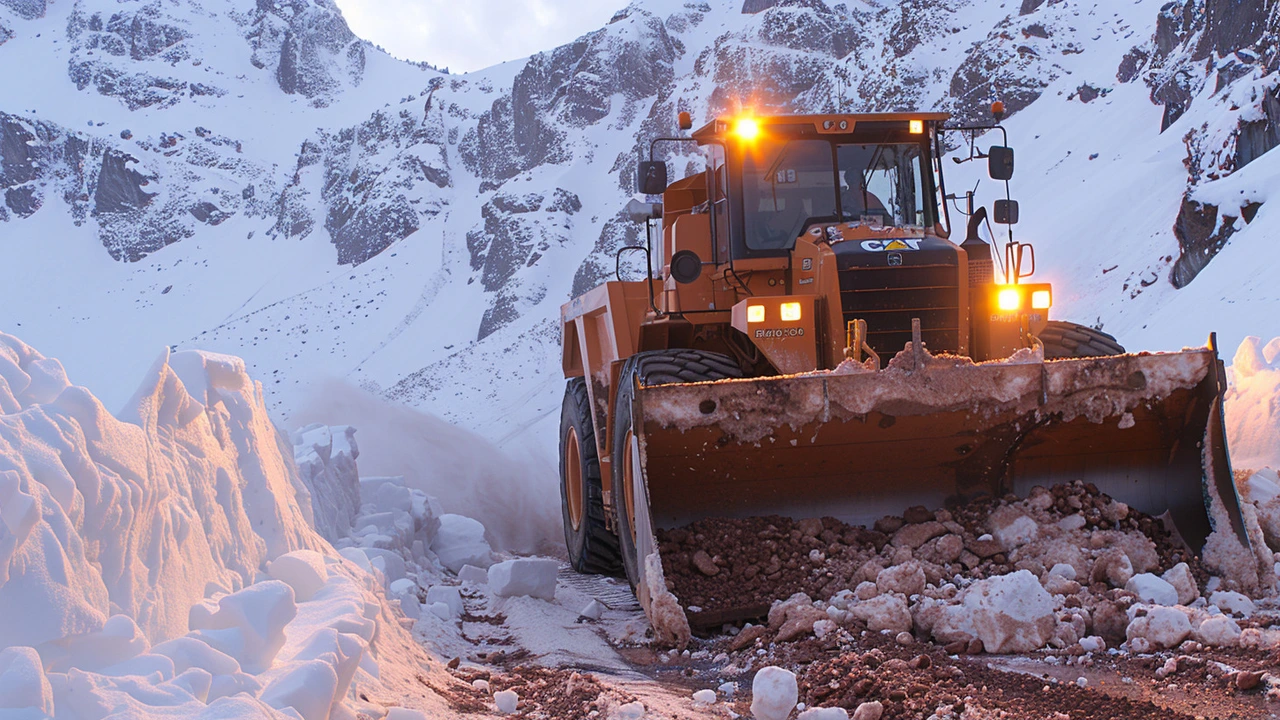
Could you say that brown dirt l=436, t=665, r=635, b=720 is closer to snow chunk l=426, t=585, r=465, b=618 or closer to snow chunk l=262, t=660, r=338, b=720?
snow chunk l=262, t=660, r=338, b=720

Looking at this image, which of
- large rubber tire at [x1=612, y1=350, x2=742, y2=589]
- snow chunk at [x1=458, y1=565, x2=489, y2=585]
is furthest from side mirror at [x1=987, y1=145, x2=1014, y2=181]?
snow chunk at [x1=458, y1=565, x2=489, y2=585]

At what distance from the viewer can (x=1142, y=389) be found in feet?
17.4

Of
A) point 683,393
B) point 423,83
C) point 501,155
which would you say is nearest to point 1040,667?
point 683,393

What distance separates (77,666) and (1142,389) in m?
4.50

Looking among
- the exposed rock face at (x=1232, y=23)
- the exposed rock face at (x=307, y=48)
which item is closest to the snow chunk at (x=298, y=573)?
the exposed rock face at (x=1232, y=23)

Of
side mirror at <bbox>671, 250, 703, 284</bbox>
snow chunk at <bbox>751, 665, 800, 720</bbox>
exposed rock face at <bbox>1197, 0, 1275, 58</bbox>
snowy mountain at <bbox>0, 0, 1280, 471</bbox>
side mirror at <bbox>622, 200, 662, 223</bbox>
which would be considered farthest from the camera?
exposed rock face at <bbox>1197, 0, 1275, 58</bbox>

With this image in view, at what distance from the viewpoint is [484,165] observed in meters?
79.1

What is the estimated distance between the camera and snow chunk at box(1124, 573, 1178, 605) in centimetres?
450

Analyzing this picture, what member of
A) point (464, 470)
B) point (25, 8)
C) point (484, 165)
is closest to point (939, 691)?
point (464, 470)

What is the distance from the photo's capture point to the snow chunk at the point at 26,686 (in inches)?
92.2

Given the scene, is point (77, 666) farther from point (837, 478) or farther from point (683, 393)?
point (837, 478)

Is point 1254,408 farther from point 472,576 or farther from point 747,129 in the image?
point 472,576

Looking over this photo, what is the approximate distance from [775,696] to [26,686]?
198 cm

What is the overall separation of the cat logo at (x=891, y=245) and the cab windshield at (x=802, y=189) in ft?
1.66
